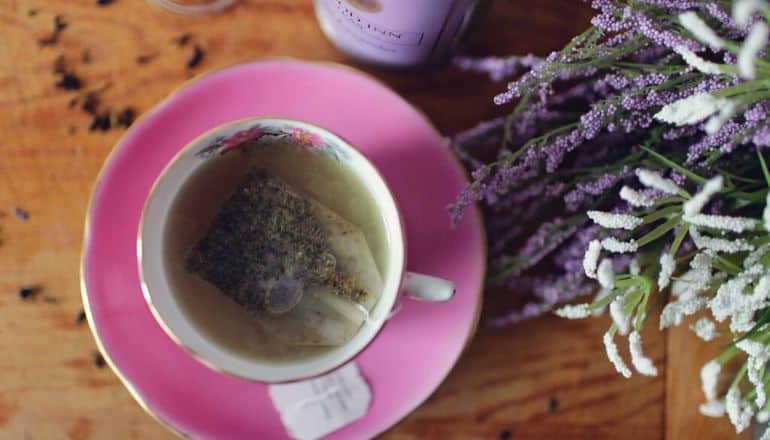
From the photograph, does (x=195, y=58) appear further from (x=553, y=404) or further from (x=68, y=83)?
(x=553, y=404)

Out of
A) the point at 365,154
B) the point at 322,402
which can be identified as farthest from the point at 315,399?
the point at 365,154

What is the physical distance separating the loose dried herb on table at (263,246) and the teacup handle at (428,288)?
64 mm

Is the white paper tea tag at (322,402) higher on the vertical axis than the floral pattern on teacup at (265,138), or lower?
lower

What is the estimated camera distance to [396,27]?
0.77m

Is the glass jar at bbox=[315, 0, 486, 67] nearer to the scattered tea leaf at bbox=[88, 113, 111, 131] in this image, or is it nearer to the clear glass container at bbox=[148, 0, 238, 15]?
the clear glass container at bbox=[148, 0, 238, 15]

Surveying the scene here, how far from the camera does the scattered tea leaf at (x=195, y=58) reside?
888 mm

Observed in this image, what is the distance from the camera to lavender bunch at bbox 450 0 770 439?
616 millimetres

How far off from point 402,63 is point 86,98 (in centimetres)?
34

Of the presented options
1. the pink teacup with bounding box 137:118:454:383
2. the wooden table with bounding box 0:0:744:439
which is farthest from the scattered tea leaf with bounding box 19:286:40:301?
the pink teacup with bounding box 137:118:454:383

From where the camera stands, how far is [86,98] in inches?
34.6

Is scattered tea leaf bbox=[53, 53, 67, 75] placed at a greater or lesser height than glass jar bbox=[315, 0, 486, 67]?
lesser

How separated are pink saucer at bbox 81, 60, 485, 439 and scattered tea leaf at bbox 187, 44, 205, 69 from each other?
0.26 feet

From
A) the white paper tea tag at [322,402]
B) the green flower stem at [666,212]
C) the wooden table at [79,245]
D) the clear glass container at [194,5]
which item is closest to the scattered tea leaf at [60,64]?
the wooden table at [79,245]

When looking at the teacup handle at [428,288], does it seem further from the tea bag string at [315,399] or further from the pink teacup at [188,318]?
the tea bag string at [315,399]
